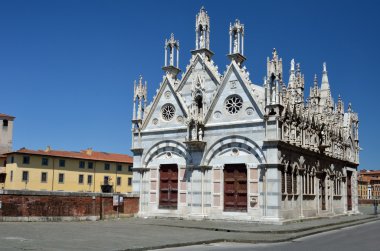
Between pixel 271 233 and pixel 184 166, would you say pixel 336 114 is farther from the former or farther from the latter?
pixel 271 233

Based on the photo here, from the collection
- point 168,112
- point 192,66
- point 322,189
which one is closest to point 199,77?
point 192,66

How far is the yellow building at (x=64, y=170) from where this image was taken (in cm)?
7275

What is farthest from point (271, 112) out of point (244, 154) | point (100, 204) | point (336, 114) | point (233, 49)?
point (336, 114)

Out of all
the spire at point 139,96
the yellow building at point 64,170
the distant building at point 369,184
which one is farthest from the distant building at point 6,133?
the distant building at point 369,184

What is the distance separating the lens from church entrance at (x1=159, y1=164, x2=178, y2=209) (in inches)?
1323

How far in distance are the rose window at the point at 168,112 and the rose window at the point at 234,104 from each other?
4.94 metres

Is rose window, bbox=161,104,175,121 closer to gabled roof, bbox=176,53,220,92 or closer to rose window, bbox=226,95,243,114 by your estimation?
gabled roof, bbox=176,53,220,92

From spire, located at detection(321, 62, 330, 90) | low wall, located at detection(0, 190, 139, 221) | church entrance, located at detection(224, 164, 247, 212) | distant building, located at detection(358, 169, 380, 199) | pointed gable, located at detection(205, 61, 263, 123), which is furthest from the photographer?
distant building, located at detection(358, 169, 380, 199)

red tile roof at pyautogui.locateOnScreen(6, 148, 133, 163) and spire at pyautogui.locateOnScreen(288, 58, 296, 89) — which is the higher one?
spire at pyautogui.locateOnScreen(288, 58, 296, 89)

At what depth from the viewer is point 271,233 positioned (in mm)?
23469

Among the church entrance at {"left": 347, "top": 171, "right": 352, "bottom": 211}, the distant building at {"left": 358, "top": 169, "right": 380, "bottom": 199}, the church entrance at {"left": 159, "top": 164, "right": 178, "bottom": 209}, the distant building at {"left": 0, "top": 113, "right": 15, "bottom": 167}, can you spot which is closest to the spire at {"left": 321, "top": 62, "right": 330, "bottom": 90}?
the church entrance at {"left": 347, "top": 171, "right": 352, "bottom": 211}

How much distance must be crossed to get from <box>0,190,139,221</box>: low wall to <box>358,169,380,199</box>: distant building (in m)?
119

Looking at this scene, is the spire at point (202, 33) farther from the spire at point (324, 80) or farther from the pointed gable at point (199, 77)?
the spire at point (324, 80)

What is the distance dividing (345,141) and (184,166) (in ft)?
65.6
